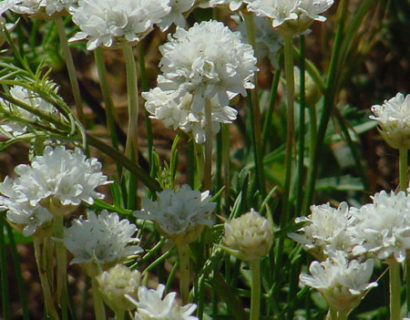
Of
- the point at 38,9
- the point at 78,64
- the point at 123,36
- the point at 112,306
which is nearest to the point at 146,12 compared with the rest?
the point at 123,36

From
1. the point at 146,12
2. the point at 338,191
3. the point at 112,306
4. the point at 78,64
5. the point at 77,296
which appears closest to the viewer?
the point at 112,306

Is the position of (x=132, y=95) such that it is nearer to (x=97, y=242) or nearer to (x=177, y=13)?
(x=177, y=13)

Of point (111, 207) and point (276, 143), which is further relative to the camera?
point (276, 143)

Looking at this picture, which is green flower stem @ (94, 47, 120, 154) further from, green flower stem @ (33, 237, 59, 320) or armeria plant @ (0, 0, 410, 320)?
green flower stem @ (33, 237, 59, 320)

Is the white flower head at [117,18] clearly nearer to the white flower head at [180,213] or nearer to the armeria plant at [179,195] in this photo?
the armeria plant at [179,195]

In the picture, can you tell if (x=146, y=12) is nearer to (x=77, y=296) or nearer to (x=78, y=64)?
(x=77, y=296)

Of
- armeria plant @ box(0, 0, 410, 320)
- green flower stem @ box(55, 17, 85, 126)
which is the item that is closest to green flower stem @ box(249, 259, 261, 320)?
armeria plant @ box(0, 0, 410, 320)

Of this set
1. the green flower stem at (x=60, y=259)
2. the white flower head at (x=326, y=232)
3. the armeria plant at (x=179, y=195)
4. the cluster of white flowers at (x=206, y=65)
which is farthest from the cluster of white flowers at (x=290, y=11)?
the green flower stem at (x=60, y=259)
